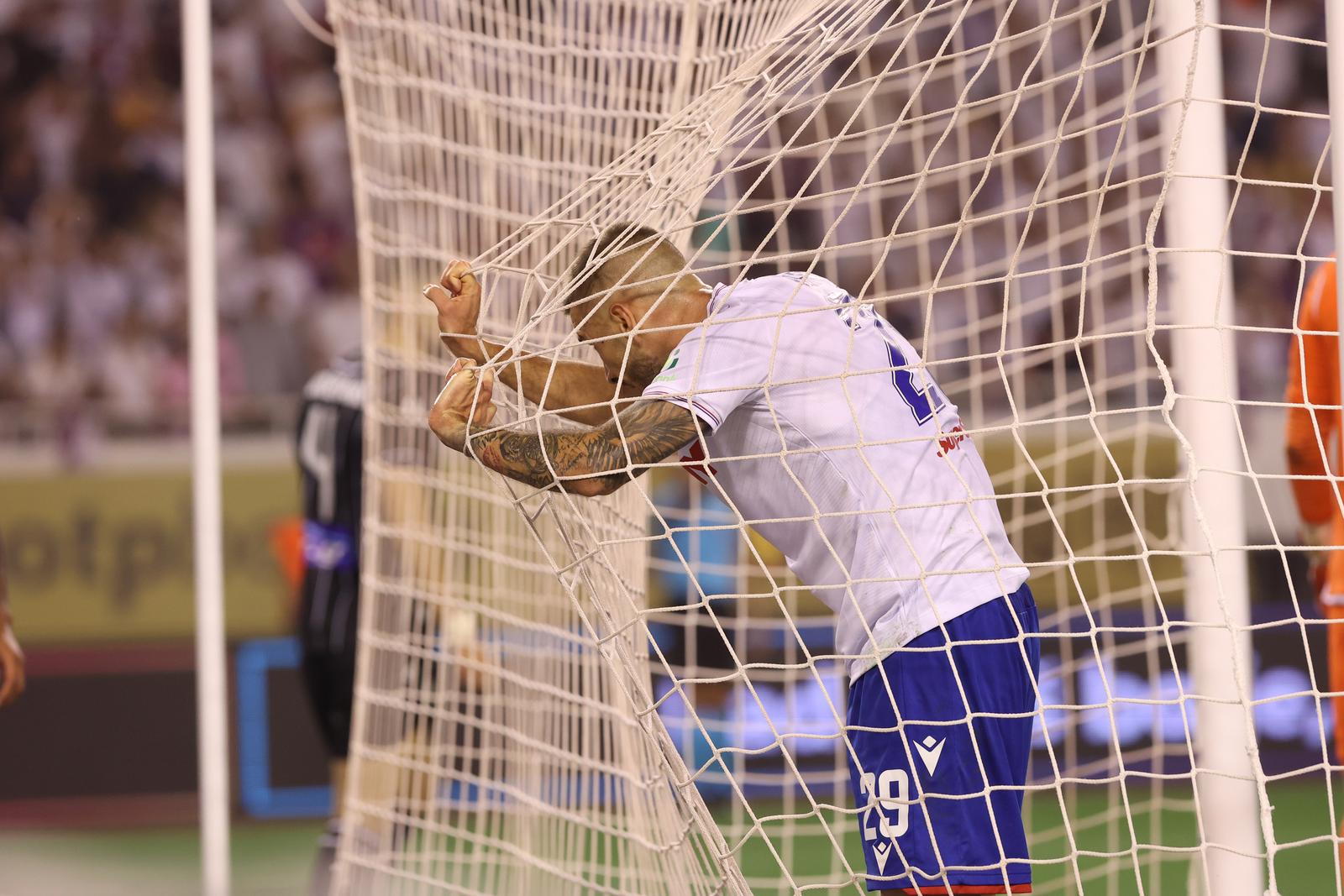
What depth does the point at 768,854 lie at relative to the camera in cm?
484

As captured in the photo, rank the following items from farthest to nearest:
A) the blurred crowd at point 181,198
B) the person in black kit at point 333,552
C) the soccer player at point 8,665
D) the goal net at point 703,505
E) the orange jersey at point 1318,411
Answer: the blurred crowd at point 181,198, the person in black kit at point 333,552, the soccer player at point 8,665, the orange jersey at point 1318,411, the goal net at point 703,505

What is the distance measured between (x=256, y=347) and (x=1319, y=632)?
4.70m

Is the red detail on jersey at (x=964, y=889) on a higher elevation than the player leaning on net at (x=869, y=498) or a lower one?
lower

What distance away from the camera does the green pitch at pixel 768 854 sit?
439 cm

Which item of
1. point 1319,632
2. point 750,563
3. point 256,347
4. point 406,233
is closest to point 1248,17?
point 1319,632

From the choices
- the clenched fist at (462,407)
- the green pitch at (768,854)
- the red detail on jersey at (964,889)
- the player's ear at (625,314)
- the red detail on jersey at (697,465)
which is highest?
the player's ear at (625,314)

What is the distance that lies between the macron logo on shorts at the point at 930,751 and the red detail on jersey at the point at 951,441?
40cm

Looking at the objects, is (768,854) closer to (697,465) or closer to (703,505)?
(703,505)

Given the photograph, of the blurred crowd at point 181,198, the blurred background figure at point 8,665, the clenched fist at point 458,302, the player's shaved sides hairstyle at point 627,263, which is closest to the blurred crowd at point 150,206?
the blurred crowd at point 181,198

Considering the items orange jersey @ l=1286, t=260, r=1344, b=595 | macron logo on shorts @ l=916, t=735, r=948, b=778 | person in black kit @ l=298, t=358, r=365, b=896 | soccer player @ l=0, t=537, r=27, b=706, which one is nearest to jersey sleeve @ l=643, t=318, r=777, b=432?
macron logo on shorts @ l=916, t=735, r=948, b=778

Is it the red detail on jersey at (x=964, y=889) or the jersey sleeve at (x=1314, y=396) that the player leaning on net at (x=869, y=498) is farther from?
the jersey sleeve at (x=1314, y=396)

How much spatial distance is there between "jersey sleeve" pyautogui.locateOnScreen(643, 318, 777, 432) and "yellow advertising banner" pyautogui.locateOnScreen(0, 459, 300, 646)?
416cm

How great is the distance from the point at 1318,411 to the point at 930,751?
4.20ft

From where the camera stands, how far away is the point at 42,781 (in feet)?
19.1
